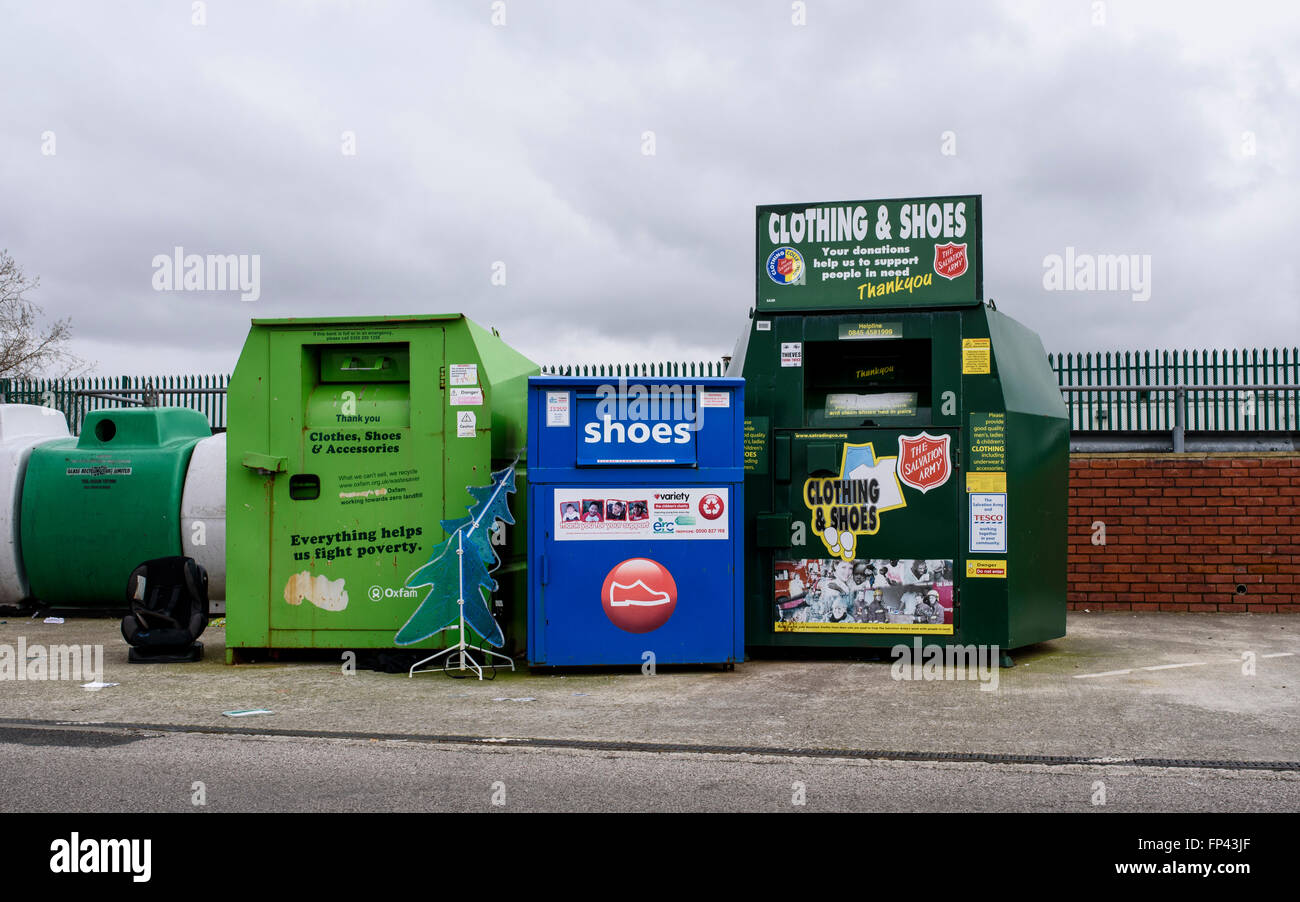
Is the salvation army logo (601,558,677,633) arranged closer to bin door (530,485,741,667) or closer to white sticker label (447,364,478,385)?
bin door (530,485,741,667)

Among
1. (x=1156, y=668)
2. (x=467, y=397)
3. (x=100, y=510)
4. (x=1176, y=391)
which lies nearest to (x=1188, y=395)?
(x=1176, y=391)

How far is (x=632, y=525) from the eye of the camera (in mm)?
6992

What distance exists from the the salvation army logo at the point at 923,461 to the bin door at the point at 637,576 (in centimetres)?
130

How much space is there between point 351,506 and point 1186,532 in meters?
7.85

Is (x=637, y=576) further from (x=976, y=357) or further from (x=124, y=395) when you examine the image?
(x=124, y=395)

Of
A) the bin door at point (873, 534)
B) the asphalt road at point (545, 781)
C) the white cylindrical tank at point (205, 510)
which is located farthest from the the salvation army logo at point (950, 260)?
the white cylindrical tank at point (205, 510)

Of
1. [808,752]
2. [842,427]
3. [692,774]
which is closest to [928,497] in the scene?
[842,427]

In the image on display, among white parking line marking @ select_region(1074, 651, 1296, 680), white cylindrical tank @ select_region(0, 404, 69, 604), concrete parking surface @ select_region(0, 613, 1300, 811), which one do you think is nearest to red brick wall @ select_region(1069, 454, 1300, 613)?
white parking line marking @ select_region(1074, 651, 1296, 680)

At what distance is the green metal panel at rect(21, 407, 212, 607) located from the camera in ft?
32.4

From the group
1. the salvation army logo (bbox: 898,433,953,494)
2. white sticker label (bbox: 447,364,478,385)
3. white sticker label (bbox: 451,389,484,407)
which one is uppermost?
white sticker label (bbox: 447,364,478,385)

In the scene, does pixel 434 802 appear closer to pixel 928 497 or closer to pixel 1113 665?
pixel 928 497

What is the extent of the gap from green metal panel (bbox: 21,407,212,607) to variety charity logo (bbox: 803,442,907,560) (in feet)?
19.4

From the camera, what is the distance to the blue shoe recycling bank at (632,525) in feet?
22.8

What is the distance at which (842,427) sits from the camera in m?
7.54
